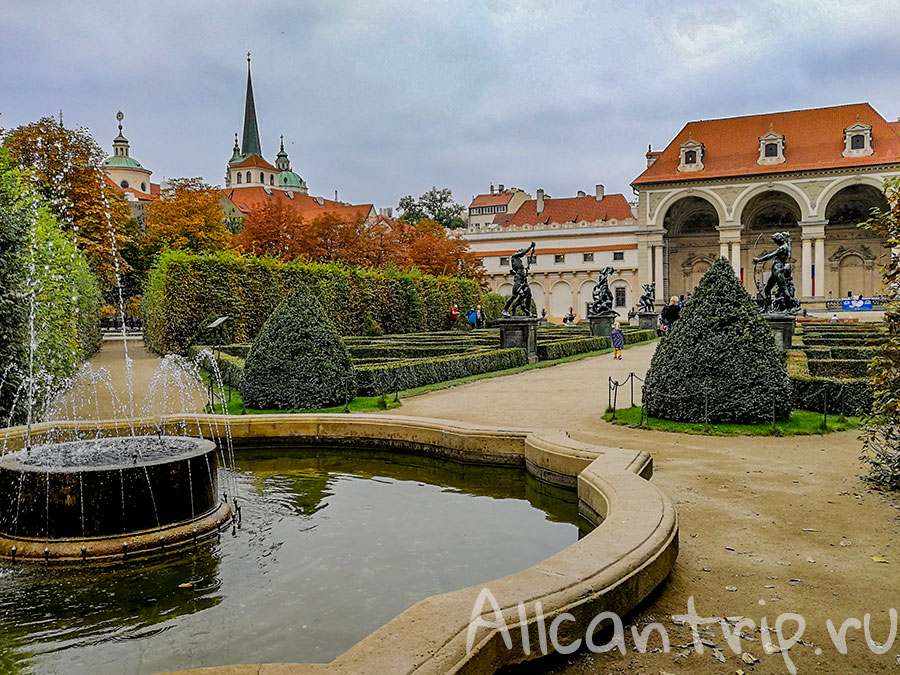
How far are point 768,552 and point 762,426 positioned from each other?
451 centimetres

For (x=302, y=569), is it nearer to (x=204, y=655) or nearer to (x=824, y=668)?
(x=204, y=655)

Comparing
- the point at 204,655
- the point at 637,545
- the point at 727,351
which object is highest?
the point at 727,351

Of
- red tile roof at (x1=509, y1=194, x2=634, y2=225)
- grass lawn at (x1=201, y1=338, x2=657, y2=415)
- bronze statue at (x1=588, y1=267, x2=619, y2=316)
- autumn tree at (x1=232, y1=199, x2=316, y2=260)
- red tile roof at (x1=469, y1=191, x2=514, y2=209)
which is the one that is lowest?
grass lawn at (x1=201, y1=338, x2=657, y2=415)

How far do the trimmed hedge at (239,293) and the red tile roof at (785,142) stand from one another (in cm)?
3299

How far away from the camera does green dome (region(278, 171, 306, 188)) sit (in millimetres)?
104812

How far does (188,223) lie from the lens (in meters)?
34.4

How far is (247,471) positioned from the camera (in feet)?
22.9

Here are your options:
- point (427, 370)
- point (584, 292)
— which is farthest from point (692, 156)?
point (427, 370)

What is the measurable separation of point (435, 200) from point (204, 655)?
7908cm

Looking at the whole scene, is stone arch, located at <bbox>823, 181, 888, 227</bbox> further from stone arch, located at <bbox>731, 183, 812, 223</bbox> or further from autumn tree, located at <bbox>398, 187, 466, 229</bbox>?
autumn tree, located at <bbox>398, 187, 466, 229</bbox>

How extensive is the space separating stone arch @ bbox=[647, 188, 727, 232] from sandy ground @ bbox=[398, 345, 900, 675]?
152ft

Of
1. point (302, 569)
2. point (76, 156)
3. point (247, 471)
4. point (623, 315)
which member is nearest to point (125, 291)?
point (76, 156)

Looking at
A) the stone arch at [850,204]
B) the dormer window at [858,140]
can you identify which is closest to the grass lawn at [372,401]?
the dormer window at [858,140]

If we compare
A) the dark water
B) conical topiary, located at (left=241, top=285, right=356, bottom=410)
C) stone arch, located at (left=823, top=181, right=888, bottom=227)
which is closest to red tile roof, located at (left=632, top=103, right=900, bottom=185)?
stone arch, located at (left=823, top=181, right=888, bottom=227)
